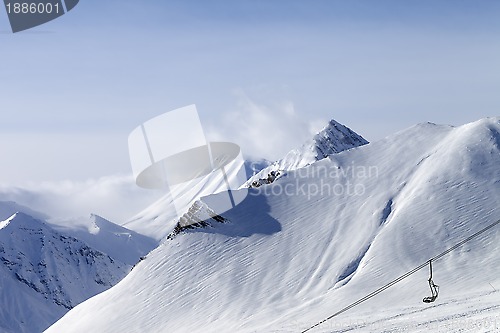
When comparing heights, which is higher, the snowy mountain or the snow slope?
the snow slope

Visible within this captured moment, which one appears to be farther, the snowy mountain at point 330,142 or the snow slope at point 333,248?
the snowy mountain at point 330,142

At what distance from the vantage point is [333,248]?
220ft

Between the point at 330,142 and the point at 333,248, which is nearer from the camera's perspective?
the point at 333,248

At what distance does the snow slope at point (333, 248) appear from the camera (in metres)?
59.5

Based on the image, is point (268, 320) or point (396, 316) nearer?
point (396, 316)

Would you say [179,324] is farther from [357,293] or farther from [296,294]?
[357,293]

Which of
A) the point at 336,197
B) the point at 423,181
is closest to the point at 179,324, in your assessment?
the point at 336,197

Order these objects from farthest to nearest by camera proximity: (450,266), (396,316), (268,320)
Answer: (450,266)
(268,320)
(396,316)

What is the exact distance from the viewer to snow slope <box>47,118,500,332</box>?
5947cm

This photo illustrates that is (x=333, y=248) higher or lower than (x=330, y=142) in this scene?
higher

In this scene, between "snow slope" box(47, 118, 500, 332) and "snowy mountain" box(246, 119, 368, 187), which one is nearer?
"snow slope" box(47, 118, 500, 332)

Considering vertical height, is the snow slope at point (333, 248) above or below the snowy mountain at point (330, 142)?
above

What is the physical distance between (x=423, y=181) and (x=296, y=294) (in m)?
21.1

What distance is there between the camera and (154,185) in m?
53.1
